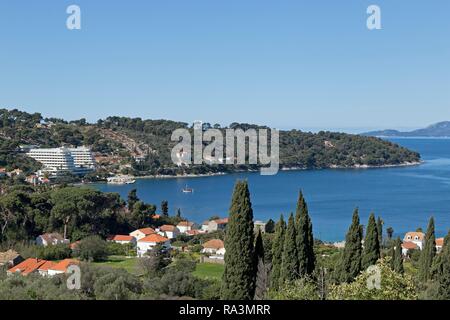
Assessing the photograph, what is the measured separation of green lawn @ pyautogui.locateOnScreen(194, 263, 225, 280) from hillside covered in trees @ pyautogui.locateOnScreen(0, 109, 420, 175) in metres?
52.3

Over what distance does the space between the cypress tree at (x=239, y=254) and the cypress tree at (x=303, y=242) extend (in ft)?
6.70

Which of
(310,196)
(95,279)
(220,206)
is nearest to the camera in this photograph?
(95,279)

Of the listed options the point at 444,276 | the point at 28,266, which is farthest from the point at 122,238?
the point at 444,276

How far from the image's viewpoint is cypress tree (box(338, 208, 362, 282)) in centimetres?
1430

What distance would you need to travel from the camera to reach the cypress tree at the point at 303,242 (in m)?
14.3

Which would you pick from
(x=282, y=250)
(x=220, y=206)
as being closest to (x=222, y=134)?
(x=220, y=206)

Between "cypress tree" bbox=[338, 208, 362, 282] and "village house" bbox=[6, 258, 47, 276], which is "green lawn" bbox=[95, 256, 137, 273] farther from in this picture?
"cypress tree" bbox=[338, 208, 362, 282]

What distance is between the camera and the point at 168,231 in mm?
34781

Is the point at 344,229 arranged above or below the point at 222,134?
below

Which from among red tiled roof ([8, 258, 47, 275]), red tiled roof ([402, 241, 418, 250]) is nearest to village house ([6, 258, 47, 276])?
red tiled roof ([8, 258, 47, 275])

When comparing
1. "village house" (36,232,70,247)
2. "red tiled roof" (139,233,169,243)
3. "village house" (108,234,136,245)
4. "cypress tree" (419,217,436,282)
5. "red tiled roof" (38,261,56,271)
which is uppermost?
"cypress tree" (419,217,436,282)

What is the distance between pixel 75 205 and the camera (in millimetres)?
30984

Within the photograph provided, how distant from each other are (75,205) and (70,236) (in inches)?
72.4
